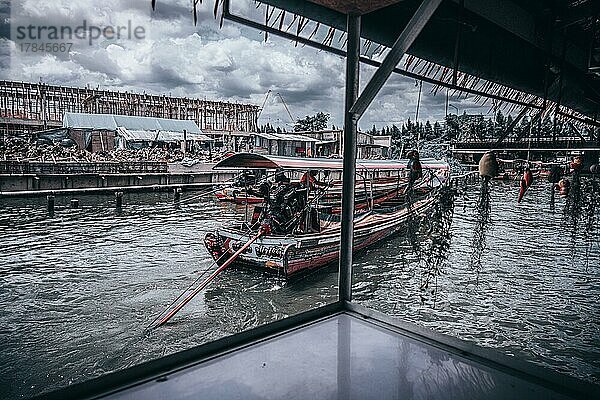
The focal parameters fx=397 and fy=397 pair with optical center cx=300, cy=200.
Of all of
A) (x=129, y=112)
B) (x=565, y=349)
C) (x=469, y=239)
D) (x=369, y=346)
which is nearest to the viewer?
(x=369, y=346)

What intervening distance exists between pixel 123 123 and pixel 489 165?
30.0 m

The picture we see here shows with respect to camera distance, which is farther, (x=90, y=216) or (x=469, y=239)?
(x=90, y=216)

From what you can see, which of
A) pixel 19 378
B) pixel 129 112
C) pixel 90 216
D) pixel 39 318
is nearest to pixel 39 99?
pixel 129 112

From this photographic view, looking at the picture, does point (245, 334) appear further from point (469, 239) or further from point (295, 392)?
point (469, 239)

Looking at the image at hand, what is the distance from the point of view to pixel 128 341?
5.79 meters

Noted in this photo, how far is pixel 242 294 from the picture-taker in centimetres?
769

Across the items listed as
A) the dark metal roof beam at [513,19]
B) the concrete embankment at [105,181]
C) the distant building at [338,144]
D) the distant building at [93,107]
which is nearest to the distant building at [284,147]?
the distant building at [338,144]

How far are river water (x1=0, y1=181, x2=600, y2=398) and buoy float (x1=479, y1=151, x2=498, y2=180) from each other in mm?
1574

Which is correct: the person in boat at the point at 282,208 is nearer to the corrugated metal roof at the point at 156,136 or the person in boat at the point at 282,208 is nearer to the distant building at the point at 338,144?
the distant building at the point at 338,144

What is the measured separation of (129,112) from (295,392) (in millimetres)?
36899

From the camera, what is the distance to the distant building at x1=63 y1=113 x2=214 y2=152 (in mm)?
27422

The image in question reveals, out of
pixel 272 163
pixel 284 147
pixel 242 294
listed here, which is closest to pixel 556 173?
pixel 242 294

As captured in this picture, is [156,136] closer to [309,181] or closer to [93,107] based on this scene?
[93,107]

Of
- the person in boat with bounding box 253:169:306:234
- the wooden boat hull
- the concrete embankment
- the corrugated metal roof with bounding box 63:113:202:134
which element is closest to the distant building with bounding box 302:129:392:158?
the concrete embankment
